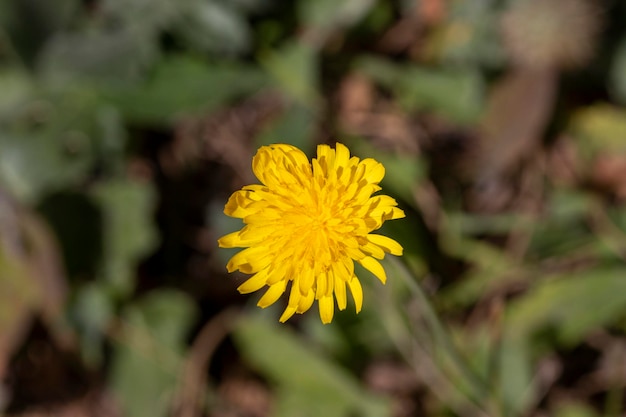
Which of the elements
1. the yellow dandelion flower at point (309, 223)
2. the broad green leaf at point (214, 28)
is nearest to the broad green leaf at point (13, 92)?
the broad green leaf at point (214, 28)

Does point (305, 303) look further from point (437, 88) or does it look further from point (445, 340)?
point (437, 88)

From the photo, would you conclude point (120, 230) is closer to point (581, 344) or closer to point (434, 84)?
point (434, 84)

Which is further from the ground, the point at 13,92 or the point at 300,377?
the point at 13,92

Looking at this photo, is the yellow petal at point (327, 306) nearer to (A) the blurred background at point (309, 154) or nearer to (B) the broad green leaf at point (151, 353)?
(A) the blurred background at point (309, 154)

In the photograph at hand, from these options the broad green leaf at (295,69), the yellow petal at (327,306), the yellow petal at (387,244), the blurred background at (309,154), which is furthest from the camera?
the broad green leaf at (295,69)

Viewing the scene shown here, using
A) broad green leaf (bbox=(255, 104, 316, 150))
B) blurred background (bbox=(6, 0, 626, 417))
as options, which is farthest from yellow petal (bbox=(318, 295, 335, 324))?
broad green leaf (bbox=(255, 104, 316, 150))

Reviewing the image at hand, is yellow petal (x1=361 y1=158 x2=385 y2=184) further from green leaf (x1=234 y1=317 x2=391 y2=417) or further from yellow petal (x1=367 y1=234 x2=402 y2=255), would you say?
green leaf (x1=234 y1=317 x2=391 y2=417)

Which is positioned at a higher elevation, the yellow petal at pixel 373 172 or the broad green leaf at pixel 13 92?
the broad green leaf at pixel 13 92

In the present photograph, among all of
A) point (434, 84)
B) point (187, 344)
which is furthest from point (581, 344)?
point (187, 344)

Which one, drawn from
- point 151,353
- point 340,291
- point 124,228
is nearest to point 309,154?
point 124,228
